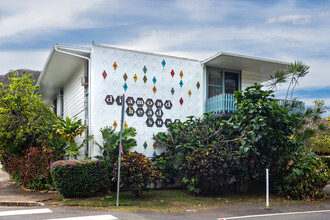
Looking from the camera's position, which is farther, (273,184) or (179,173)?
(179,173)

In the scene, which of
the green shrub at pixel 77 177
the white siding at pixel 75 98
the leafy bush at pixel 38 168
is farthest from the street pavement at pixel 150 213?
the white siding at pixel 75 98

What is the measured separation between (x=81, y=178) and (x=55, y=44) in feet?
18.8

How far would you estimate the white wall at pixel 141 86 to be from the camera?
13148 mm

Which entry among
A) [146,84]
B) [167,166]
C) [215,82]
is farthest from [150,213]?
[215,82]

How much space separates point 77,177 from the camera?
10.8m

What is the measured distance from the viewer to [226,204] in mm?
10930

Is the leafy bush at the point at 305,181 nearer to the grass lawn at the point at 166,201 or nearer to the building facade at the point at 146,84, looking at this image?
the grass lawn at the point at 166,201

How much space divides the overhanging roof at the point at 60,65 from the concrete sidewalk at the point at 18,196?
5.68m

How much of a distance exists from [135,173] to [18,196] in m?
4.26

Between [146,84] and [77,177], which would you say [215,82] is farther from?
[77,177]

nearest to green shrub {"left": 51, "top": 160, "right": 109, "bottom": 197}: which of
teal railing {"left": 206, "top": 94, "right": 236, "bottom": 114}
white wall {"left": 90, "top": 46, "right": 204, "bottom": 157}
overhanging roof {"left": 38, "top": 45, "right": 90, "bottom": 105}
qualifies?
A: white wall {"left": 90, "top": 46, "right": 204, "bottom": 157}

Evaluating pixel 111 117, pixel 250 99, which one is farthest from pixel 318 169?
pixel 111 117

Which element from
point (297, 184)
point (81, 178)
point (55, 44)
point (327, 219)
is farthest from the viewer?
point (55, 44)

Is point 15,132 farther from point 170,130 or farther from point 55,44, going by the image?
point 170,130
